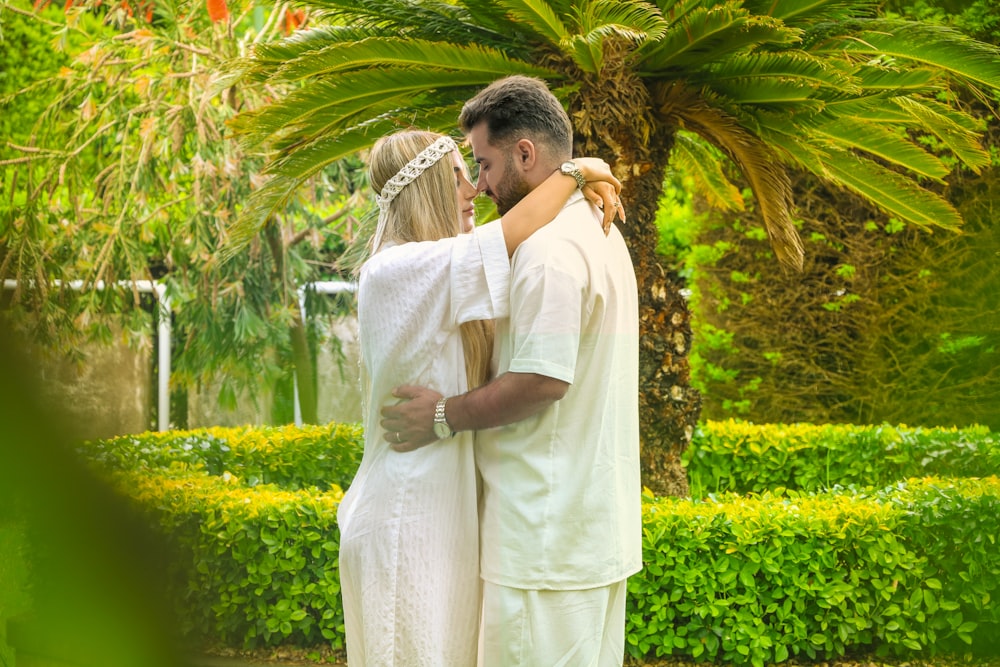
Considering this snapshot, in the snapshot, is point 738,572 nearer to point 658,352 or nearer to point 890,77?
point 658,352

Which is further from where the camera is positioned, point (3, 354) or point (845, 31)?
point (845, 31)

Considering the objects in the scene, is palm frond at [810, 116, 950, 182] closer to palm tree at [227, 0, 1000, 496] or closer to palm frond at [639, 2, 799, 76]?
palm tree at [227, 0, 1000, 496]

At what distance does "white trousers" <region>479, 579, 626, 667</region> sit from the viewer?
69.7 inches

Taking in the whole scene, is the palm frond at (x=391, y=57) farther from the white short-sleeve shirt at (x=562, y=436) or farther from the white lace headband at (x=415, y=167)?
the white short-sleeve shirt at (x=562, y=436)

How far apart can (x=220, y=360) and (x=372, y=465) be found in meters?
5.49

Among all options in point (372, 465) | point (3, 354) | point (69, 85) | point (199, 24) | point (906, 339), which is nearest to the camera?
point (3, 354)

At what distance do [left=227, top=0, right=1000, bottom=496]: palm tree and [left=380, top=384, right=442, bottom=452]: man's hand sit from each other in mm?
2019

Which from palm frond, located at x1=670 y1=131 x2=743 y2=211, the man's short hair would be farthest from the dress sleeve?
palm frond, located at x1=670 y1=131 x2=743 y2=211

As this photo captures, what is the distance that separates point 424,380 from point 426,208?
357 mm

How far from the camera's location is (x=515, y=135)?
1.92 m

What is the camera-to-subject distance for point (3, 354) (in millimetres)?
1061

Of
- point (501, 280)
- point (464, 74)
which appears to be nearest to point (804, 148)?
point (464, 74)

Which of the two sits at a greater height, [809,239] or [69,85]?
[69,85]

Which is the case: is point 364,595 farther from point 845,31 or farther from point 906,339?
point 906,339
